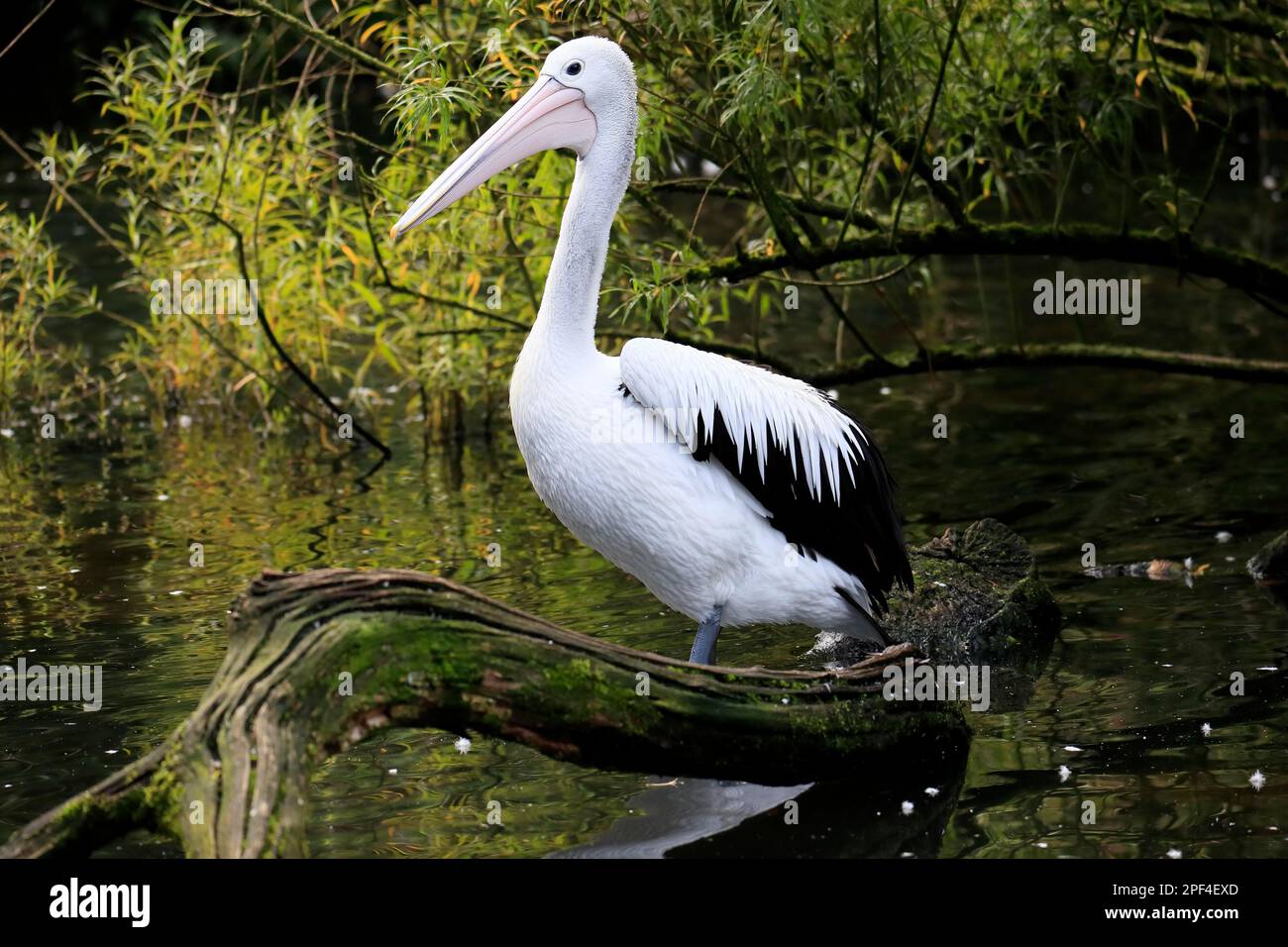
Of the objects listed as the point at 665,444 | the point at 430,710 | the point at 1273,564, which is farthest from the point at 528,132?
the point at 1273,564

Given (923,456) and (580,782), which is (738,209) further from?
(580,782)

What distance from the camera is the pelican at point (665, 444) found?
5168 mm

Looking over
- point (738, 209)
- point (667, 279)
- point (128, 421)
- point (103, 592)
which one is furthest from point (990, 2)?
point (738, 209)

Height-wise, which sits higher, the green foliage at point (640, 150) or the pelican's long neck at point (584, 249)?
the green foliage at point (640, 150)

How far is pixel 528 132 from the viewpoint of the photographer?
5.34m

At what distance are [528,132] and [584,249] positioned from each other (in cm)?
42

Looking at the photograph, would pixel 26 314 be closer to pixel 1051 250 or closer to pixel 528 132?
pixel 528 132

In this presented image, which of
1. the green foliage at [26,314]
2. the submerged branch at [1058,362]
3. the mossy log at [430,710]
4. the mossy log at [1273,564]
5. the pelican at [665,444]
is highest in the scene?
the green foliage at [26,314]

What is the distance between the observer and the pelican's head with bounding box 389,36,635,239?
532cm

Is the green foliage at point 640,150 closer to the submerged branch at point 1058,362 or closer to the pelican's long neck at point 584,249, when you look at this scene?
the submerged branch at point 1058,362

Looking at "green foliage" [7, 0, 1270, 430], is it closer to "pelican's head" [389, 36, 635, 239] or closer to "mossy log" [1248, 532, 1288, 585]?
"pelican's head" [389, 36, 635, 239]

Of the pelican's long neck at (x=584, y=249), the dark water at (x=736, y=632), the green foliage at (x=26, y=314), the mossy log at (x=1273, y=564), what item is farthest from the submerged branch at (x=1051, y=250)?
the green foliage at (x=26, y=314)

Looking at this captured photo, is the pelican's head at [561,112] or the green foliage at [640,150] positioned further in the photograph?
the green foliage at [640,150]

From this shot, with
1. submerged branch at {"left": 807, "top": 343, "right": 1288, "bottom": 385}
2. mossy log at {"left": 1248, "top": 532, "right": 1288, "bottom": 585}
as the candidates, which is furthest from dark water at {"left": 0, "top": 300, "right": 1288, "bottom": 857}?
submerged branch at {"left": 807, "top": 343, "right": 1288, "bottom": 385}
